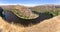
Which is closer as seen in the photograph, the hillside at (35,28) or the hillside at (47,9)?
the hillside at (35,28)

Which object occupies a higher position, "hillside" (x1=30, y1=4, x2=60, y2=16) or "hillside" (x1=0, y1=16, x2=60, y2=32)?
"hillside" (x1=0, y1=16, x2=60, y2=32)

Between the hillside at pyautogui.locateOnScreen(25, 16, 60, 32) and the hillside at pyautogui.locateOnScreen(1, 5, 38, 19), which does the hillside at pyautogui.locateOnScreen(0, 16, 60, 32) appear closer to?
the hillside at pyautogui.locateOnScreen(25, 16, 60, 32)

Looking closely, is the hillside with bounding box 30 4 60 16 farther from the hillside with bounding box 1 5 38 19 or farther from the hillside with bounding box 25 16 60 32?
the hillside with bounding box 25 16 60 32

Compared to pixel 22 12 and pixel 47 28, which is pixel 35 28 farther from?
pixel 22 12

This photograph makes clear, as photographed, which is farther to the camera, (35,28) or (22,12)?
(22,12)

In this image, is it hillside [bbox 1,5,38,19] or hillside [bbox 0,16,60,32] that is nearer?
hillside [bbox 0,16,60,32]

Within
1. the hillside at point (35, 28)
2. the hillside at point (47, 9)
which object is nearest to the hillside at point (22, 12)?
the hillside at point (47, 9)

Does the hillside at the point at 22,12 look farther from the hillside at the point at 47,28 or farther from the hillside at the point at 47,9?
the hillside at the point at 47,28

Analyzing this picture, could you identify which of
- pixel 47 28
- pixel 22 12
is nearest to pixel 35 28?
pixel 47 28

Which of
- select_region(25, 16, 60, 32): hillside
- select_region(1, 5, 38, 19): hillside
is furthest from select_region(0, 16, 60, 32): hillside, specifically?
select_region(1, 5, 38, 19): hillside

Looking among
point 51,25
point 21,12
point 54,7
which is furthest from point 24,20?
point 51,25

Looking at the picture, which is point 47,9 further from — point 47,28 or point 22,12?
point 47,28
